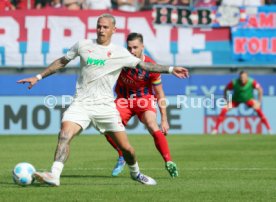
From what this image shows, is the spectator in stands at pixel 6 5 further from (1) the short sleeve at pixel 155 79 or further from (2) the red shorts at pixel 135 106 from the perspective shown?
(1) the short sleeve at pixel 155 79

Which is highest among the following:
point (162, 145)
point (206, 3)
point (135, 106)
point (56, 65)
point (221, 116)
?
point (206, 3)

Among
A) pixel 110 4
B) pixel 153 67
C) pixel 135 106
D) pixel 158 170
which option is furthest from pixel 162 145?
pixel 110 4

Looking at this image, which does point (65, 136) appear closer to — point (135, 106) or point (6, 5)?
point (135, 106)

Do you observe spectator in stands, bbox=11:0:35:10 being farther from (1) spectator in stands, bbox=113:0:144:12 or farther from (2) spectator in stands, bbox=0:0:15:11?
(1) spectator in stands, bbox=113:0:144:12

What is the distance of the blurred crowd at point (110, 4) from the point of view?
26.7 metres

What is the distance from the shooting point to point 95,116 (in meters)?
11.5

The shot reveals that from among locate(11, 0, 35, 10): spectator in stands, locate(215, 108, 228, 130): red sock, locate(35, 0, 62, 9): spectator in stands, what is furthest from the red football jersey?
locate(35, 0, 62, 9): spectator in stands

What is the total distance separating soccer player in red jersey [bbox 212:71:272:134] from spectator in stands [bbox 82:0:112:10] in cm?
457

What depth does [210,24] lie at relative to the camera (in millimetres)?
26297

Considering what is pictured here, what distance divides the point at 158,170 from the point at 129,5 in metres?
13.5

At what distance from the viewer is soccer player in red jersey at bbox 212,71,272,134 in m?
26.0

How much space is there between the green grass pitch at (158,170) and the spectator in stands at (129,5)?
15.5 ft

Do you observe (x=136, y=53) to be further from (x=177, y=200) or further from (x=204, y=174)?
(x=177, y=200)

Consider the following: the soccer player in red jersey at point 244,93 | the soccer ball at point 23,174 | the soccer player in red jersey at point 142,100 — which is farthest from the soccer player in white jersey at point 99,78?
the soccer player in red jersey at point 244,93
